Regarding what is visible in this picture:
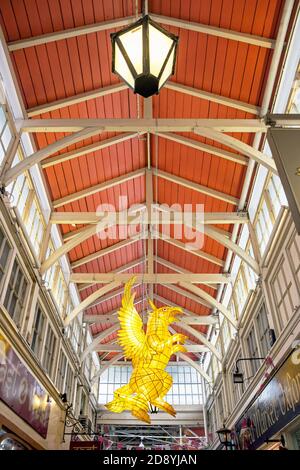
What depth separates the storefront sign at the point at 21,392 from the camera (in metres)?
7.14

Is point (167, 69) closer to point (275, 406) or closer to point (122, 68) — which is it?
point (122, 68)

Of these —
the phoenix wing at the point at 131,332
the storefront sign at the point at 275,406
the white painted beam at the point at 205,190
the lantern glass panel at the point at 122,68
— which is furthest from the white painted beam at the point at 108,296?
the lantern glass panel at the point at 122,68

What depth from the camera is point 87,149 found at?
991cm

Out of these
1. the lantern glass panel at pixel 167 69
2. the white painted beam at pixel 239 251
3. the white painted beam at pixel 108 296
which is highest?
the white painted beam at pixel 108 296

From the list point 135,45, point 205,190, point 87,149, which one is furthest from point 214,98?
point 135,45

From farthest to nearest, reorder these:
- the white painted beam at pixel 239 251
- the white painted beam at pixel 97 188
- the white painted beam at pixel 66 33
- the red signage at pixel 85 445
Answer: the red signage at pixel 85 445
the white painted beam at pixel 97 188
the white painted beam at pixel 239 251
the white painted beam at pixel 66 33

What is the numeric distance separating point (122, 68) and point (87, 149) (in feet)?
22.8

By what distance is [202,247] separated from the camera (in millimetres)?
13492

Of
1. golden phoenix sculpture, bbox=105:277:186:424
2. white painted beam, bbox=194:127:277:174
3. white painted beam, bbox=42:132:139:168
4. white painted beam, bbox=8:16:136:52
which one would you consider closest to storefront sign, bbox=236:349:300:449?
golden phoenix sculpture, bbox=105:277:186:424

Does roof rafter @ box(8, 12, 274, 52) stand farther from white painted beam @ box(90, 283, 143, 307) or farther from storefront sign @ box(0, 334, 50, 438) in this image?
white painted beam @ box(90, 283, 143, 307)

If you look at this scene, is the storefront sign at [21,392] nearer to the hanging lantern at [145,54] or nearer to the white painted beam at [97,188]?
the white painted beam at [97,188]

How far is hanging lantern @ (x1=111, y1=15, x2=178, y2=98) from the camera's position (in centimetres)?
293

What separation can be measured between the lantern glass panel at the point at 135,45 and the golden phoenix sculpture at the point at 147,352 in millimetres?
6282
